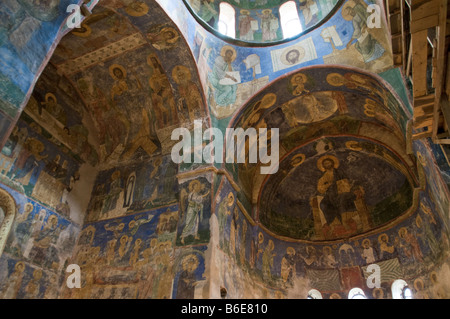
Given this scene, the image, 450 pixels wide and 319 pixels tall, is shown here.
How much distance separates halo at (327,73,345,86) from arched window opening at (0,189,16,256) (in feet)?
30.5

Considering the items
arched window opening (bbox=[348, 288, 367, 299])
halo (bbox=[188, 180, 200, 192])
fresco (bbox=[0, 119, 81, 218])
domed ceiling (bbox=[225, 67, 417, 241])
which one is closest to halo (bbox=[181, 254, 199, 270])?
halo (bbox=[188, 180, 200, 192])

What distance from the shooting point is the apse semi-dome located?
11234 millimetres

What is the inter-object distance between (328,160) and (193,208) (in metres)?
6.46

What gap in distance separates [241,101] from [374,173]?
5866 mm

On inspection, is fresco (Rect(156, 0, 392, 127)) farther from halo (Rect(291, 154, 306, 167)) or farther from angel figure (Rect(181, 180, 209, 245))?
halo (Rect(291, 154, 306, 167))

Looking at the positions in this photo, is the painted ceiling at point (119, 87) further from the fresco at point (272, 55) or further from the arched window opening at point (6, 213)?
the arched window opening at point (6, 213)

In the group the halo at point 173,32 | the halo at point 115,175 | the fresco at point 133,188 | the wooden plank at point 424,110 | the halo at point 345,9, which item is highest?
the halo at point 345,9

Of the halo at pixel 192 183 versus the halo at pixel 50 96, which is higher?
the halo at pixel 50 96

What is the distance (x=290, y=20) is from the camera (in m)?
12.1

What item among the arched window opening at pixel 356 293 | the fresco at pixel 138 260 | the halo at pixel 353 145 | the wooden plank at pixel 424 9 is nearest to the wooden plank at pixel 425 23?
the wooden plank at pixel 424 9

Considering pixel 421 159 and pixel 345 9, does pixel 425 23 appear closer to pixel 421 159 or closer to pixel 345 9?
pixel 421 159

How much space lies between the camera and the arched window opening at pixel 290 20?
11836 millimetres


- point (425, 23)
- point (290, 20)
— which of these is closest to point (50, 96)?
point (290, 20)

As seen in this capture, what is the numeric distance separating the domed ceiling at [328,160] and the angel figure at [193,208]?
1.59m
